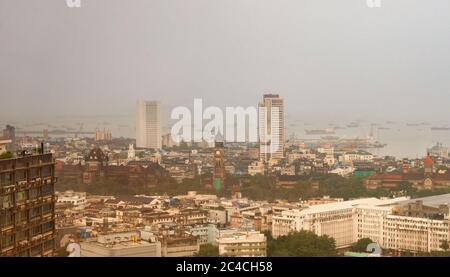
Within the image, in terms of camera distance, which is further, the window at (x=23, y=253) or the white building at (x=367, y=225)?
the white building at (x=367, y=225)

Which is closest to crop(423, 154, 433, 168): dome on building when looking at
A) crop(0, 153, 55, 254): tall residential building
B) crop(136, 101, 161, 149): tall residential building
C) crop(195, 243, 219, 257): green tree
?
crop(195, 243, 219, 257): green tree

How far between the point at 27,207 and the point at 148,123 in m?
0.92

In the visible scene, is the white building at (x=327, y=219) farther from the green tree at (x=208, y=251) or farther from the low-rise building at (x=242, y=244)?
the green tree at (x=208, y=251)

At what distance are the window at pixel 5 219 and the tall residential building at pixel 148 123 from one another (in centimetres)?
96

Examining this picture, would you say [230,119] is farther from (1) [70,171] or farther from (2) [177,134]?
(1) [70,171]

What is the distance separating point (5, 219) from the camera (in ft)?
11.9

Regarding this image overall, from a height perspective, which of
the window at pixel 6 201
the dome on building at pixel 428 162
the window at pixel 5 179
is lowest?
the window at pixel 6 201

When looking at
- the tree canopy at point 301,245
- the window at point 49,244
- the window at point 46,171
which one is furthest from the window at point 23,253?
the tree canopy at point 301,245

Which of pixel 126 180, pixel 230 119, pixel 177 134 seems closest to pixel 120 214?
pixel 126 180

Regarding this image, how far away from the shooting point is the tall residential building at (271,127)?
4266 mm
